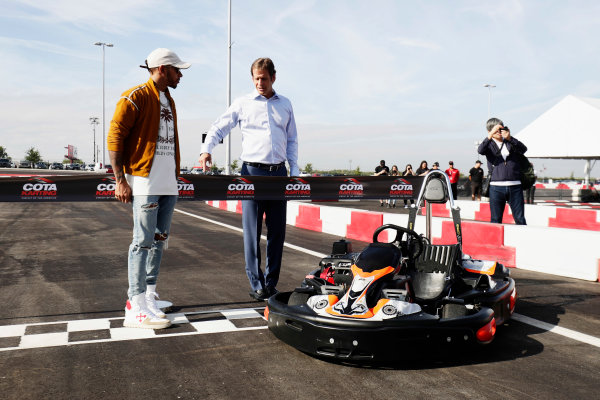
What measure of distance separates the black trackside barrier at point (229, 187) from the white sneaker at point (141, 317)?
147cm

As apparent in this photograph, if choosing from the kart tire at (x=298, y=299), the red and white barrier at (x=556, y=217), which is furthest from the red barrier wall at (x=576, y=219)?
the kart tire at (x=298, y=299)

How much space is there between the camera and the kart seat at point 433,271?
3.89 meters

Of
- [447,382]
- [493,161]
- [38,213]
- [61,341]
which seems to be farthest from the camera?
[38,213]

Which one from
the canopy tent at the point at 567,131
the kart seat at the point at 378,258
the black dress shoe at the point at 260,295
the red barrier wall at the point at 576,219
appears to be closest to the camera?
the kart seat at the point at 378,258

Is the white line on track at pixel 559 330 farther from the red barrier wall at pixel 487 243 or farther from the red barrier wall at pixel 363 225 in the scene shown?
the red barrier wall at pixel 363 225

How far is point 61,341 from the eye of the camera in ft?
11.3

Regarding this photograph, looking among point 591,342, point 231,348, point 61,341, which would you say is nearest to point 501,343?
point 591,342

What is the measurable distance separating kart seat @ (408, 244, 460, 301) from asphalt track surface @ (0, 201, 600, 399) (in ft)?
1.73

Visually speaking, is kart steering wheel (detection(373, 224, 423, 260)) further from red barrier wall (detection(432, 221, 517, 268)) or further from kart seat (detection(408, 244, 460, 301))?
red barrier wall (detection(432, 221, 517, 268))

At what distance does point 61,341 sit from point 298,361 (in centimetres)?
159

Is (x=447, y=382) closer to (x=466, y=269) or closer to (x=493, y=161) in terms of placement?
(x=466, y=269)

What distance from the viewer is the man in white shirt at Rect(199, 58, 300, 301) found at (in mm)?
4785

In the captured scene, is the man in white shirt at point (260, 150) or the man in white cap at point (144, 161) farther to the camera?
the man in white shirt at point (260, 150)

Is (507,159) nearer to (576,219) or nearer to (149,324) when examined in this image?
(149,324)
